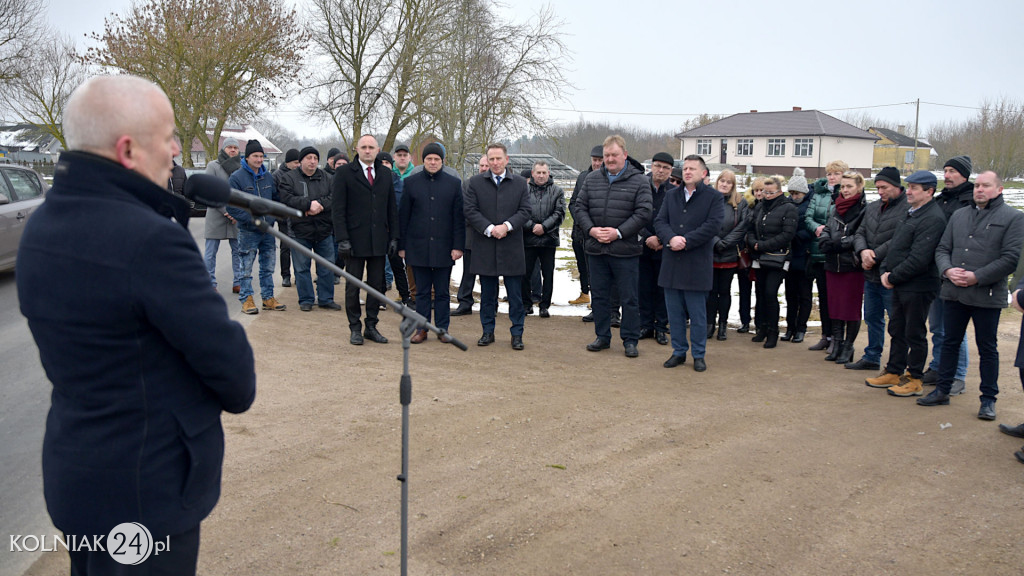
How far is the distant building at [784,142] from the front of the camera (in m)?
63.2

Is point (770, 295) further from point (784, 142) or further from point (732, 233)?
point (784, 142)

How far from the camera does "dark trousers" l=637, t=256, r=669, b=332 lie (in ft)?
29.7

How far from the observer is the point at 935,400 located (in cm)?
630

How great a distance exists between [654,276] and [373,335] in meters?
3.52

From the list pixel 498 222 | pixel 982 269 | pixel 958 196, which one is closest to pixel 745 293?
pixel 958 196

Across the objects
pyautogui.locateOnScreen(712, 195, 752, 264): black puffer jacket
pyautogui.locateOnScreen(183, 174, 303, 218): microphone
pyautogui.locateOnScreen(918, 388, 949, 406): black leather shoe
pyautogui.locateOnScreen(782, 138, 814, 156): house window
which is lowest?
pyautogui.locateOnScreen(918, 388, 949, 406): black leather shoe

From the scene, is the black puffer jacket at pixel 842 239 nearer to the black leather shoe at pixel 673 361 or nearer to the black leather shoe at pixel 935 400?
the black leather shoe at pixel 935 400

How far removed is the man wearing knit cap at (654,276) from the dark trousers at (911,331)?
268cm

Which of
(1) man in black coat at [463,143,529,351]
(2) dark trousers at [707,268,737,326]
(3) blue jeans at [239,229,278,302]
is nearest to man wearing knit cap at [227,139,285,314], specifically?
(3) blue jeans at [239,229,278,302]

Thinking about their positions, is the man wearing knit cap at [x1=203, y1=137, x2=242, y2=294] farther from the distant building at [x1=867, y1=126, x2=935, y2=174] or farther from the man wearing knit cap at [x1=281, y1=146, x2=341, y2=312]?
the distant building at [x1=867, y1=126, x2=935, y2=174]

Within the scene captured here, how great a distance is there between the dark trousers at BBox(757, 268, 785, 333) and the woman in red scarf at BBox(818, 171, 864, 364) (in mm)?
622

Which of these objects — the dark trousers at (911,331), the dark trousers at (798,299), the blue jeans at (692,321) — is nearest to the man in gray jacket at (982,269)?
the dark trousers at (911,331)

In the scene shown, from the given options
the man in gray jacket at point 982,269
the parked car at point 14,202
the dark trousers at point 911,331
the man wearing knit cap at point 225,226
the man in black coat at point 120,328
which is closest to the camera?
the man in black coat at point 120,328

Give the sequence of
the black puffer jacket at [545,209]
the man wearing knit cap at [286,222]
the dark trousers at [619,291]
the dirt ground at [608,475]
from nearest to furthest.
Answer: the dirt ground at [608,475] < the dark trousers at [619,291] < the man wearing knit cap at [286,222] < the black puffer jacket at [545,209]
